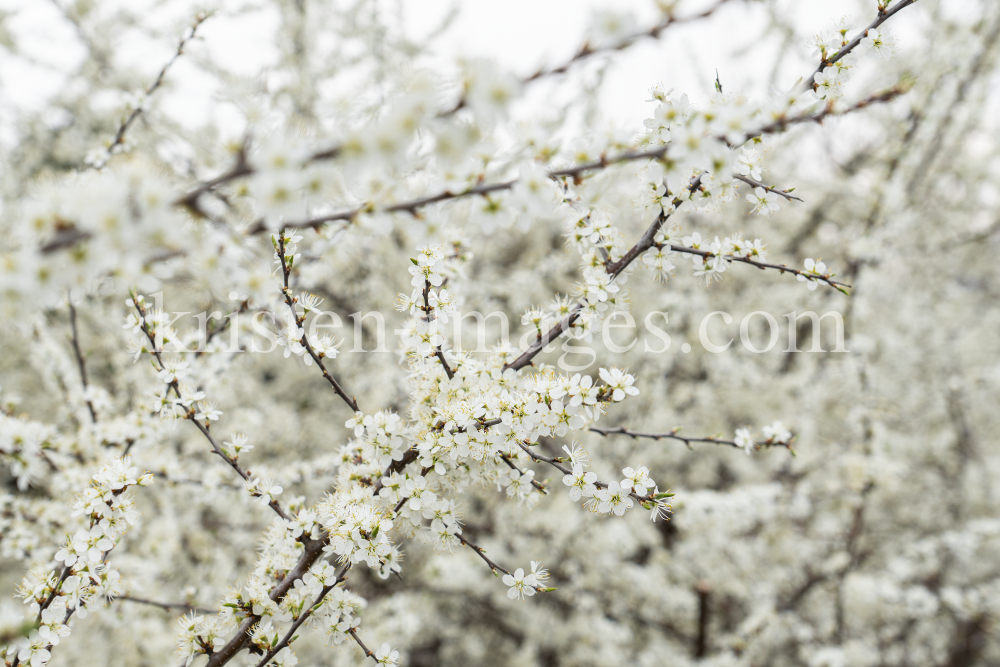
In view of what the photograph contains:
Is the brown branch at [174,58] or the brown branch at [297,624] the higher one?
the brown branch at [174,58]

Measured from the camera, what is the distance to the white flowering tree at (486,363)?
3.42ft

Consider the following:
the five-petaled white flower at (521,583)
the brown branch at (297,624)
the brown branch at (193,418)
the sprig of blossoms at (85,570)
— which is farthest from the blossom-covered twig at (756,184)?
Answer: the sprig of blossoms at (85,570)

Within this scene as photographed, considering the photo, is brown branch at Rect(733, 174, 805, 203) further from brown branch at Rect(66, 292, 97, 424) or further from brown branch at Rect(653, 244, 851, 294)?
brown branch at Rect(66, 292, 97, 424)

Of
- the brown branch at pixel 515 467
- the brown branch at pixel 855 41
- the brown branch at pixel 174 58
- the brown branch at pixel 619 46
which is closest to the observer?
the brown branch at pixel 619 46

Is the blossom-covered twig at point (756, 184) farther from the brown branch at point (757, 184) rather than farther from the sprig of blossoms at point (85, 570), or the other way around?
the sprig of blossoms at point (85, 570)

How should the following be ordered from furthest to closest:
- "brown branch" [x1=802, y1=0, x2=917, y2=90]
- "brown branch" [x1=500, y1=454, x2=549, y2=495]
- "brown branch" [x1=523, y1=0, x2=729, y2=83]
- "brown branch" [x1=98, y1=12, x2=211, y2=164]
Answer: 1. "brown branch" [x1=98, y1=12, x2=211, y2=164]
2. "brown branch" [x1=500, y1=454, x2=549, y2=495]
3. "brown branch" [x1=802, y1=0, x2=917, y2=90]
4. "brown branch" [x1=523, y1=0, x2=729, y2=83]

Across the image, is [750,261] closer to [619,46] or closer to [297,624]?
[619,46]

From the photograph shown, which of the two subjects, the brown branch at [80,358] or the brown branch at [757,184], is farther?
the brown branch at [80,358]

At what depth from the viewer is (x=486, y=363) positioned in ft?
5.92

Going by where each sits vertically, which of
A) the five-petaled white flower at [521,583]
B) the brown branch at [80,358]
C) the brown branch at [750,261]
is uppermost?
the brown branch at [750,261]

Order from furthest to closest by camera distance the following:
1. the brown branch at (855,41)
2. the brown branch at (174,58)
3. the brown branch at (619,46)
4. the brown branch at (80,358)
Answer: the brown branch at (80,358) < the brown branch at (174,58) < the brown branch at (855,41) < the brown branch at (619,46)

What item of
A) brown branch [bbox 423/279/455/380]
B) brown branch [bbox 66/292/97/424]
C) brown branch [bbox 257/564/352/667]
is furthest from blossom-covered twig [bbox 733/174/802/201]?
brown branch [bbox 66/292/97/424]

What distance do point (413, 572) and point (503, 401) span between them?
465cm

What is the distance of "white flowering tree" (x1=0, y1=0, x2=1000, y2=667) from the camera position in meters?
1.04
